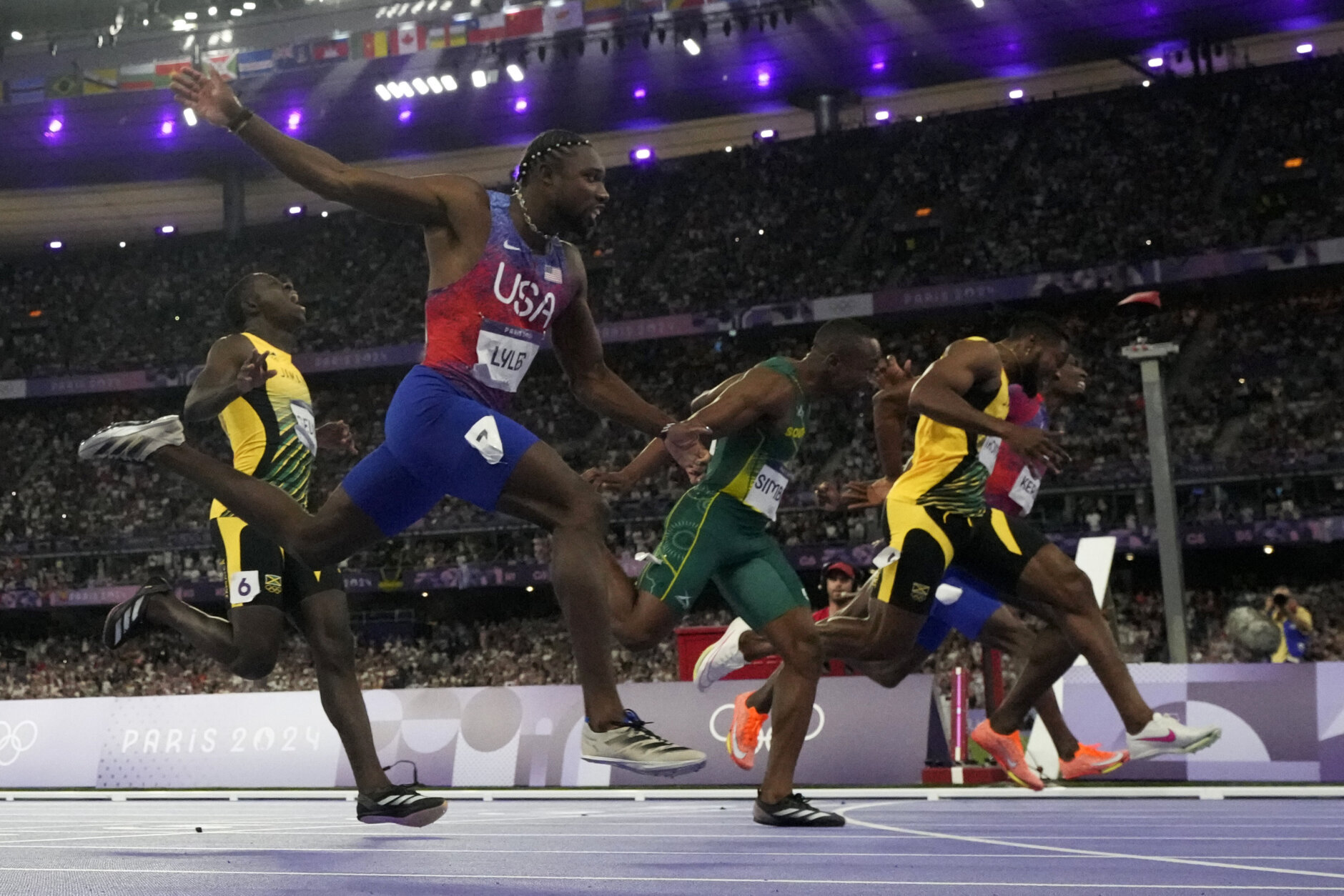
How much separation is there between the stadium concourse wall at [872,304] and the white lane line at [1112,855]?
19.1m

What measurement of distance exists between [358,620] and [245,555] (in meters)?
25.5

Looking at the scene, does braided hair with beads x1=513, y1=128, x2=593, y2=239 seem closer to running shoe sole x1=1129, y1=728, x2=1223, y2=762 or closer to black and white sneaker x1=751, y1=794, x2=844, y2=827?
black and white sneaker x1=751, y1=794, x2=844, y2=827

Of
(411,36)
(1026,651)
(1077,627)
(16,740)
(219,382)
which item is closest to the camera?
(219,382)

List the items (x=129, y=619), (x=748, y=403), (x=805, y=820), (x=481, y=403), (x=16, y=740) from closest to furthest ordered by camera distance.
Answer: (x=481, y=403) < (x=805, y=820) < (x=748, y=403) < (x=129, y=619) < (x=16, y=740)

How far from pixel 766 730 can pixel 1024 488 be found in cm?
387

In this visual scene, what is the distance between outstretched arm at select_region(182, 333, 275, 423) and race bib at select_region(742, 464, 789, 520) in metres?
2.09

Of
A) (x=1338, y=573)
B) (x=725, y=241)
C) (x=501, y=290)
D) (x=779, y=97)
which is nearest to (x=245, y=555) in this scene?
(x=501, y=290)

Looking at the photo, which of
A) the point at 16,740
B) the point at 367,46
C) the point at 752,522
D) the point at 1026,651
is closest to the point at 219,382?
the point at 752,522

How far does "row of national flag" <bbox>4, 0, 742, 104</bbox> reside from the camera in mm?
29203

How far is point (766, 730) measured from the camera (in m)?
10.4

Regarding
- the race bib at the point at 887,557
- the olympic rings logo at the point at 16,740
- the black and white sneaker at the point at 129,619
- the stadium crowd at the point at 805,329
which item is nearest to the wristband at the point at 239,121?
the black and white sneaker at the point at 129,619

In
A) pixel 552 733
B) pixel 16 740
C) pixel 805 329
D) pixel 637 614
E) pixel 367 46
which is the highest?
pixel 367 46

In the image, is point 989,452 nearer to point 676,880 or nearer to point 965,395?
point 965,395

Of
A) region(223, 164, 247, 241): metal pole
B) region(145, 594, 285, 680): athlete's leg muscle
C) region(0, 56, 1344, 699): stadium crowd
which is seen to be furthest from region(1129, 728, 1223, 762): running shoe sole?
region(223, 164, 247, 241): metal pole
